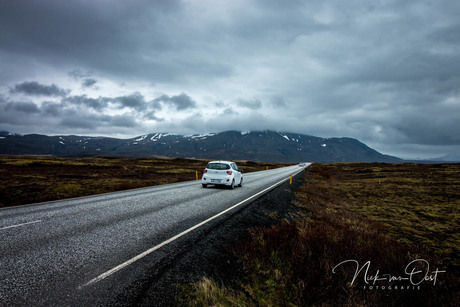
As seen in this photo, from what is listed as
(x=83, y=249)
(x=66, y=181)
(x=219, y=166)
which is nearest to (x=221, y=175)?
(x=219, y=166)

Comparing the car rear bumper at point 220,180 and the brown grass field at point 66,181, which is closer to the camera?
the brown grass field at point 66,181

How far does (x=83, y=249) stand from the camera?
16.5ft

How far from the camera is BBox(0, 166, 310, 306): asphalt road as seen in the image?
3.45m

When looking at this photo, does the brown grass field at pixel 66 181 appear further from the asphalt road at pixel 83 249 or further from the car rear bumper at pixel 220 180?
the asphalt road at pixel 83 249

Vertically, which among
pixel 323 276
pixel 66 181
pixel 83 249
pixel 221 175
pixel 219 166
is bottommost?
pixel 66 181

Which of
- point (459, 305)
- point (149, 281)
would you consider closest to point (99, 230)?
point (149, 281)

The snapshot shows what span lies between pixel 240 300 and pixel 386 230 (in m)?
7.49

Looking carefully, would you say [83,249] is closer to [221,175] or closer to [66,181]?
[221,175]

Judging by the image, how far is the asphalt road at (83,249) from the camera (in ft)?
11.3

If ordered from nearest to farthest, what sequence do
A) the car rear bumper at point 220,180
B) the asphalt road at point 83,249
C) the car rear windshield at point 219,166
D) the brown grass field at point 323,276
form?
the brown grass field at point 323,276
the asphalt road at point 83,249
the car rear bumper at point 220,180
the car rear windshield at point 219,166

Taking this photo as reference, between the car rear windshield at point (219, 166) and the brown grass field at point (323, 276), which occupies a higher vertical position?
the car rear windshield at point (219, 166)

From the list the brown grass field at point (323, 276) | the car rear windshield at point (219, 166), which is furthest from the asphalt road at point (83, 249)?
the car rear windshield at point (219, 166)

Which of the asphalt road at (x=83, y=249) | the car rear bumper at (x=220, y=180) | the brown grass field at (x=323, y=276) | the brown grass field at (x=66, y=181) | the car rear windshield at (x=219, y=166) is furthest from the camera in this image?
the car rear windshield at (x=219, y=166)

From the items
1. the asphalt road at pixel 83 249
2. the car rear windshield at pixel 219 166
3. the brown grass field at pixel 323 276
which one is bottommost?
the asphalt road at pixel 83 249
